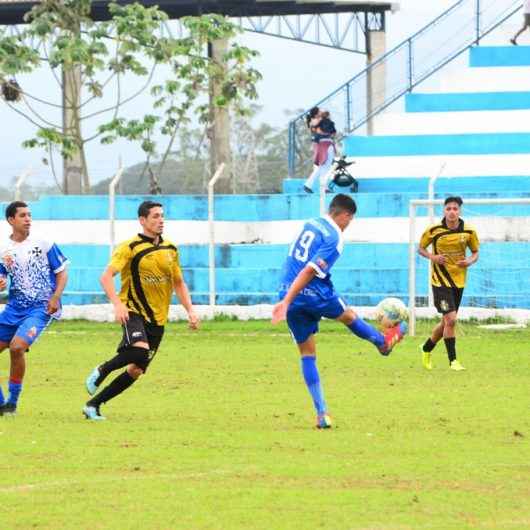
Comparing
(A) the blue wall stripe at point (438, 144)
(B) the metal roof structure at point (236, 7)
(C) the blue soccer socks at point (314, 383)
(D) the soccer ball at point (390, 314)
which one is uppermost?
(B) the metal roof structure at point (236, 7)

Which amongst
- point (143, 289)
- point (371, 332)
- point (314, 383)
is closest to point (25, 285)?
point (143, 289)

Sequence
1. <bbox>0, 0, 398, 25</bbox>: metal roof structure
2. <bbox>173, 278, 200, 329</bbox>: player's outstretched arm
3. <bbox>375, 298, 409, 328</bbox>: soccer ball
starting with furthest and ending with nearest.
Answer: <bbox>0, 0, 398, 25</bbox>: metal roof structure
<bbox>375, 298, 409, 328</bbox>: soccer ball
<bbox>173, 278, 200, 329</bbox>: player's outstretched arm

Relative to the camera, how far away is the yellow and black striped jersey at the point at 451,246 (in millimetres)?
20375

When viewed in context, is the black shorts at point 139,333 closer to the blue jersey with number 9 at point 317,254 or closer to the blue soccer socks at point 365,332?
the blue jersey with number 9 at point 317,254

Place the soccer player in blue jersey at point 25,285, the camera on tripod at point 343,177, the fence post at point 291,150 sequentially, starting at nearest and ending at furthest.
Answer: the soccer player in blue jersey at point 25,285
the camera on tripod at point 343,177
the fence post at point 291,150

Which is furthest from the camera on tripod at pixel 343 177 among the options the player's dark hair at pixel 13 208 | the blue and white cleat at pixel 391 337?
the blue and white cleat at pixel 391 337

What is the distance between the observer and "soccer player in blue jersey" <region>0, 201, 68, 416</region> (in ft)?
48.3

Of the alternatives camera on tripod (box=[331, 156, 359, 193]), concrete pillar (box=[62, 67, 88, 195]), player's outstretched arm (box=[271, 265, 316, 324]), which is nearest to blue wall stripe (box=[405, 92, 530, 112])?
camera on tripod (box=[331, 156, 359, 193])

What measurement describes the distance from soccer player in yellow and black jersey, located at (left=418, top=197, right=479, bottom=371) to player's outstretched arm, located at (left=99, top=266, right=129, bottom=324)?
6876 mm

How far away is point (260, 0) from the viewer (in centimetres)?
4181

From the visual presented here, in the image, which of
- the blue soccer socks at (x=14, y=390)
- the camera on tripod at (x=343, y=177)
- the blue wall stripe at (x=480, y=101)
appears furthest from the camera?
the blue wall stripe at (x=480, y=101)

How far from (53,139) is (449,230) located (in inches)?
Answer: 730

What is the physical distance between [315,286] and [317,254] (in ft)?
1.20

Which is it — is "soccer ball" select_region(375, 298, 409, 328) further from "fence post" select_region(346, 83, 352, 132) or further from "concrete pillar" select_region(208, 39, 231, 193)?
"concrete pillar" select_region(208, 39, 231, 193)
